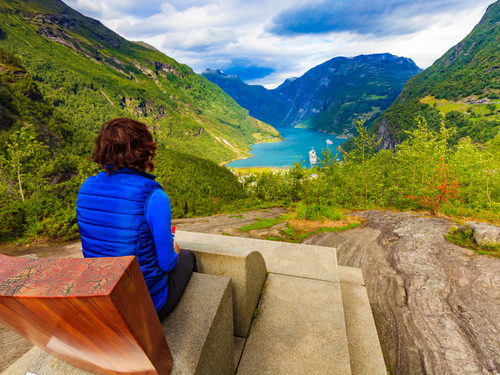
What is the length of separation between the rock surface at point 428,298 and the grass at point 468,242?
175mm

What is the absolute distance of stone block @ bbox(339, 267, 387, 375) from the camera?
2.54 m

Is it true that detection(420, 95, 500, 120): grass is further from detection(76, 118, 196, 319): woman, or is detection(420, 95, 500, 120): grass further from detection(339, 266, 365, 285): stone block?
detection(76, 118, 196, 319): woman

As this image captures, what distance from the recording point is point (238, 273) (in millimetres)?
2654

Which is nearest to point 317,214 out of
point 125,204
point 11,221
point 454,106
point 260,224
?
point 260,224

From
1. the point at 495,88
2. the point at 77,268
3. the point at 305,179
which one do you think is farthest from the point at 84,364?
the point at 495,88

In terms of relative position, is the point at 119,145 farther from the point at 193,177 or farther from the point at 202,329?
the point at 193,177

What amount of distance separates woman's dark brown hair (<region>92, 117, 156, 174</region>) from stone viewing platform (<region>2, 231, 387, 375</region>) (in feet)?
3.78

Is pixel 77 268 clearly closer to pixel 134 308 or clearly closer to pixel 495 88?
pixel 134 308

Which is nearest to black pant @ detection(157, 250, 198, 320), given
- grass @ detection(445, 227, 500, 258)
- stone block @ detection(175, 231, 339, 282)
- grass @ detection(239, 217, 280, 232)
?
stone block @ detection(175, 231, 339, 282)

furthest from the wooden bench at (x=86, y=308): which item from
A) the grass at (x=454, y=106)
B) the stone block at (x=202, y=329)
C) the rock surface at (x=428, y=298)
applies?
the grass at (x=454, y=106)

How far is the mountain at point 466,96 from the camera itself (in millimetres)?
71062

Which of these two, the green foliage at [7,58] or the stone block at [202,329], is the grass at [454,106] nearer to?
the stone block at [202,329]

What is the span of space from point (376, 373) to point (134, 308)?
106 inches

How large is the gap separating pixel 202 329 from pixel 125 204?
40.1 inches
